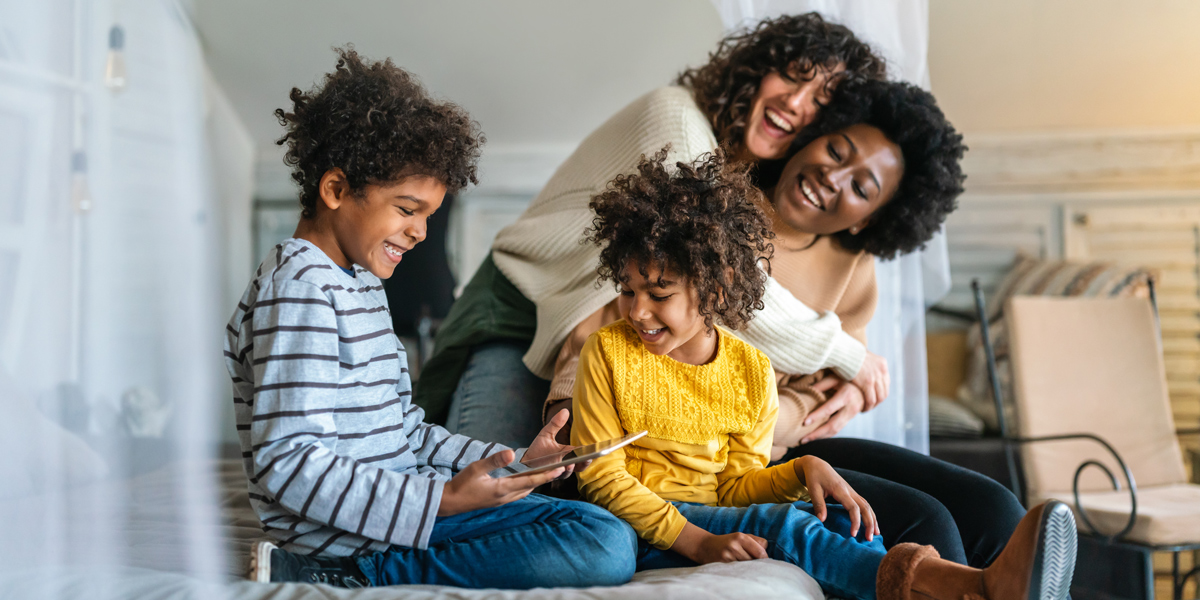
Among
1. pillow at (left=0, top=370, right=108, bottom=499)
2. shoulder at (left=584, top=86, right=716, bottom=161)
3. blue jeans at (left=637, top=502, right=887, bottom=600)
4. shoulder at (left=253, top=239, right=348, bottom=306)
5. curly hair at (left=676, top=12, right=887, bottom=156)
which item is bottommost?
blue jeans at (left=637, top=502, right=887, bottom=600)

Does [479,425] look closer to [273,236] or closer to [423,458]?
[423,458]

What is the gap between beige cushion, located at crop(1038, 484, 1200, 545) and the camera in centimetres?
175

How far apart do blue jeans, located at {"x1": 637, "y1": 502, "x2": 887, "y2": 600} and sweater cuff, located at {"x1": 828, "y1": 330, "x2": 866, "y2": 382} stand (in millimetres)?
358

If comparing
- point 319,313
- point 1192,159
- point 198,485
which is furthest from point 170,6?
point 1192,159

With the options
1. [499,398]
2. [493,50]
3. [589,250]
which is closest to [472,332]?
[499,398]

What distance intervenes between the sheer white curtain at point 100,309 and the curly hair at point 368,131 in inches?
4.6

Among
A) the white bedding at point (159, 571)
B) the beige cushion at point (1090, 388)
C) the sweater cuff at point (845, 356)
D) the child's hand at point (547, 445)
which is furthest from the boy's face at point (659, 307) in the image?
the beige cushion at point (1090, 388)

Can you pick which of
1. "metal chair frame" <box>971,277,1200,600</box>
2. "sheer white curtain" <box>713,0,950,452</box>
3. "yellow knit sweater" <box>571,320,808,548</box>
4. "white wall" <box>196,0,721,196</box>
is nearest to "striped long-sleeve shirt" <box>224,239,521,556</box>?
"yellow knit sweater" <box>571,320,808,548</box>

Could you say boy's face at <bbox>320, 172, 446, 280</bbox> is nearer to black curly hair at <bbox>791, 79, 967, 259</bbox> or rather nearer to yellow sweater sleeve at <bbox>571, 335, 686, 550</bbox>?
yellow sweater sleeve at <bbox>571, 335, 686, 550</bbox>

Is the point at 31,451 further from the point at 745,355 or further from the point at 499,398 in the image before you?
the point at 745,355

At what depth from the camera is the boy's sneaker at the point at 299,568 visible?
0.68 meters

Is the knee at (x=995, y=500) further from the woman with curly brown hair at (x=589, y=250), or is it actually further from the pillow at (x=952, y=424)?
the pillow at (x=952, y=424)

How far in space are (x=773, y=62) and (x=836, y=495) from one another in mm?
810

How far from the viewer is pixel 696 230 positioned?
2.82 feet
